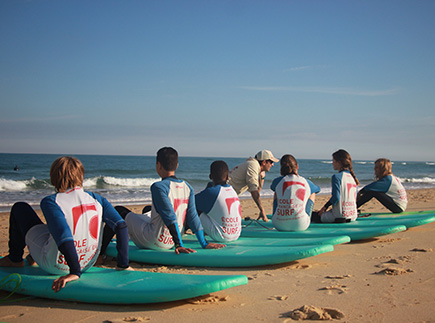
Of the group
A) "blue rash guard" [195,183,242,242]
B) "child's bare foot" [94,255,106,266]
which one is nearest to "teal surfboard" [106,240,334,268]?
"child's bare foot" [94,255,106,266]

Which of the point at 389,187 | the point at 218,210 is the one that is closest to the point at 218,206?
the point at 218,210

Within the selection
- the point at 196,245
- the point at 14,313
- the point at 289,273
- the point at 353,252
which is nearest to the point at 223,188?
the point at 196,245

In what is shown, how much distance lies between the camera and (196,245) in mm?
5168

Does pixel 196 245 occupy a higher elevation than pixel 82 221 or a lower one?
lower

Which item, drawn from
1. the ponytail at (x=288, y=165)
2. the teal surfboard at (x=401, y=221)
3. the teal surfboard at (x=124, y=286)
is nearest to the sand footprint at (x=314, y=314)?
the teal surfboard at (x=124, y=286)

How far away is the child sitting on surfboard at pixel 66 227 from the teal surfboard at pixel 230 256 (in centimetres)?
95

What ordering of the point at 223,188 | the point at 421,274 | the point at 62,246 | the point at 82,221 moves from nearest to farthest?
the point at 62,246
the point at 82,221
the point at 421,274
the point at 223,188

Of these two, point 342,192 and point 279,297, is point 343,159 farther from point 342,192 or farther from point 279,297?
point 279,297

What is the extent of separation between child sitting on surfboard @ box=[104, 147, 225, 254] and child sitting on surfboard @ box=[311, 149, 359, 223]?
8.93 feet

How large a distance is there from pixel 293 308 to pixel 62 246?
1.77 meters

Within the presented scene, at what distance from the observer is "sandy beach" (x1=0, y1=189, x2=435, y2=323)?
3.00 metres

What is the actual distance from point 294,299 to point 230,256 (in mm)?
1161

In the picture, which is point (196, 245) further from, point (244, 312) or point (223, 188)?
point (244, 312)

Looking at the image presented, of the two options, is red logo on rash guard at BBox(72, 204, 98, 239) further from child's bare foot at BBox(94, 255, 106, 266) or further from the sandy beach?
child's bare foot at BBox(94, 255, 106, 266)
